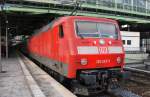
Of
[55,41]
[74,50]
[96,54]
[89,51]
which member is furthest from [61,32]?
[96,54]

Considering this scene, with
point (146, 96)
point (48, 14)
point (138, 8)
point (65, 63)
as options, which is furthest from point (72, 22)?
point (138, 8)

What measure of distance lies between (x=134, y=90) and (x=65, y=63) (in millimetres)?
4590

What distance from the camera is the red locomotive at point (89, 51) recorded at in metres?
10.1

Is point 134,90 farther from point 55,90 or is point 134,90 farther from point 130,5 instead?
point 130,5

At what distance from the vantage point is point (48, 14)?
39.2 m

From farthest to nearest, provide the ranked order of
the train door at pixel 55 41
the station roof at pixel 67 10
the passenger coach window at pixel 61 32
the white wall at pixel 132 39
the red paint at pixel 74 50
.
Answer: the white wall at pixel 132 39 < the station roof at pixel 67 10 < the train door at pixel 55 41 < the passenger coach window at pixel 61 32 < the red paint at pixel 74 50

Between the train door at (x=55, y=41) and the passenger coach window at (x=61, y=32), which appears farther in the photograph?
the train door at (x=55, y=41)

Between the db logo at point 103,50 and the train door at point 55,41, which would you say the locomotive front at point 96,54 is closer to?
the db logo at point 103,50

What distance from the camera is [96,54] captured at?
10.4m

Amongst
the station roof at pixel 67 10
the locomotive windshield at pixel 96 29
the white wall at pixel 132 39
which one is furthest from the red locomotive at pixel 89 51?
the white wall at pixel 132 39

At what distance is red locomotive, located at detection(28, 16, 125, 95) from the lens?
10.1 metres

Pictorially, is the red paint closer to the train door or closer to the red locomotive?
the red locomotive

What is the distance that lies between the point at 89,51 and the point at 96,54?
292 millimetres

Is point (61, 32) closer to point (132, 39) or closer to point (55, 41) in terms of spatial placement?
point (55, 41)
